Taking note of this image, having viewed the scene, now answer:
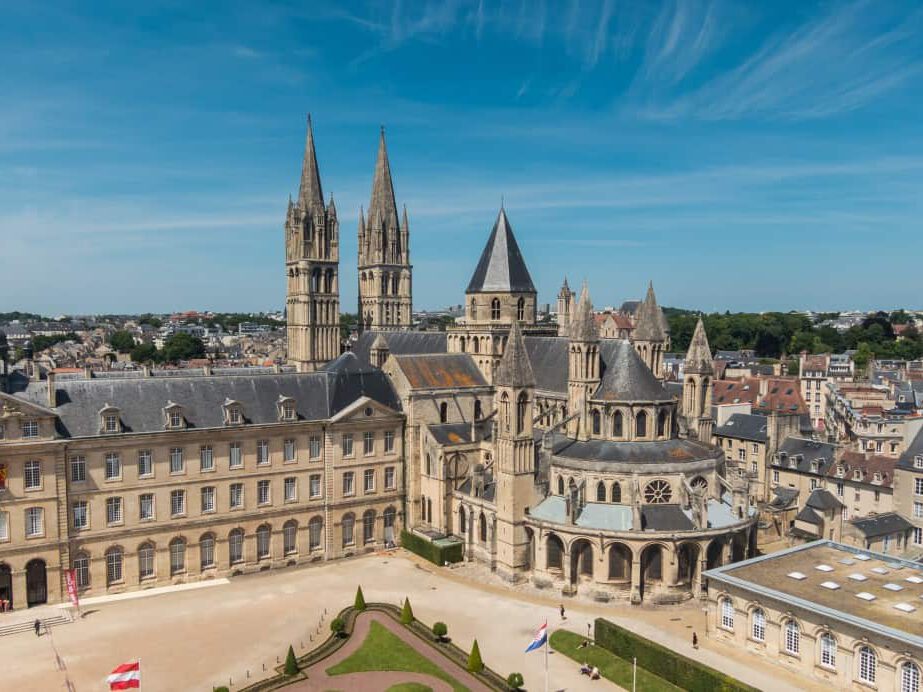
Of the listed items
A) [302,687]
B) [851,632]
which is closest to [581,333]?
[851,632]

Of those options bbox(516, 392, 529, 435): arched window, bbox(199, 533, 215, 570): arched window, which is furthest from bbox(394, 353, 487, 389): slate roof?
bbox(199, 533, 215, 570): arched window

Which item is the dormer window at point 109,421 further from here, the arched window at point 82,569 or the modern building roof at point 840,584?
the modern building roof at point 840,584

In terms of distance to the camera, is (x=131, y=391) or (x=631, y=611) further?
(x=131, y=391)

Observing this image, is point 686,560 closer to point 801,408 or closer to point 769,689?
point 769,689

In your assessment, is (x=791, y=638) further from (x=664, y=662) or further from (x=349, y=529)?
(x=349, y=529)

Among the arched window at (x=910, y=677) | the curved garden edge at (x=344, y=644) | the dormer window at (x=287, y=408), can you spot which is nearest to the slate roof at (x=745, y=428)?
the arched window at (x=910, y=677)

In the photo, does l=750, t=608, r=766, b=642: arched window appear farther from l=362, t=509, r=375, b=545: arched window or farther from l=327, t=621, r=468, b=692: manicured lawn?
l=362, t=509, r=375, b=545: arched window
